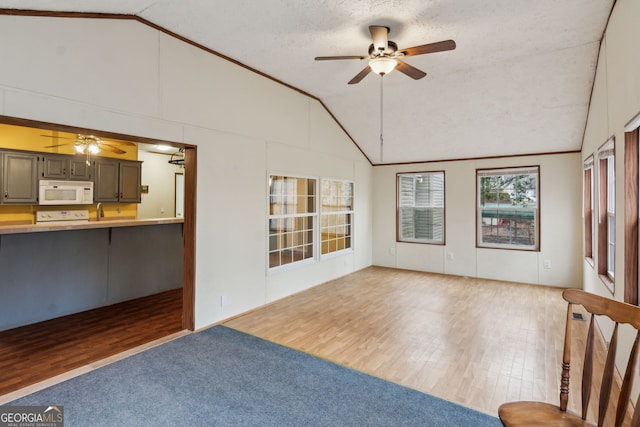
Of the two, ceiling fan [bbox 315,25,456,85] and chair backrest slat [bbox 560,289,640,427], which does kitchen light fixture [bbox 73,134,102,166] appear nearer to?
ceiling fan [bbox 315,25,456,85]

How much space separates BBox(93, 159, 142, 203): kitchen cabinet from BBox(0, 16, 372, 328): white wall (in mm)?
3476

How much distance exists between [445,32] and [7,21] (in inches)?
147

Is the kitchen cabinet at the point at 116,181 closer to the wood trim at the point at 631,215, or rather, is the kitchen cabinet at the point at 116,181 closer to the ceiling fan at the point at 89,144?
the ceiling fan at the point at 89,144

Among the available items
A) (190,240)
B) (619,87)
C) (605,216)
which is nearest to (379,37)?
(619,87)

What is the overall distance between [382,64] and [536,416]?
288 cm

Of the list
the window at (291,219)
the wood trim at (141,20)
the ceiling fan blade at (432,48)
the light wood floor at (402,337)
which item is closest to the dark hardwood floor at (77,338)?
the light wood floor at (402,337)

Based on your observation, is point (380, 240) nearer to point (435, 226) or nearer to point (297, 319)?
point (435, 226)

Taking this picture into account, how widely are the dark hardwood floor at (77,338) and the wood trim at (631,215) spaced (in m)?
4.21

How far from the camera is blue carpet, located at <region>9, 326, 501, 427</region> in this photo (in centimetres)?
218

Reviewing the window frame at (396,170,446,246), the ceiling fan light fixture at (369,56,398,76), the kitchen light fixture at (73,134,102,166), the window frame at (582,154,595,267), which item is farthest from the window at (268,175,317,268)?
the window frame at (582,154,595,267)

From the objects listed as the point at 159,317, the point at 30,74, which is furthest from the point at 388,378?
the point at 30,74

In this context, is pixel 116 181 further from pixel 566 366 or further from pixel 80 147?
pixel 566 366

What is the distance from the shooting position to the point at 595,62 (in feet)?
12.4

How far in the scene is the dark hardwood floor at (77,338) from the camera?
2.79m
